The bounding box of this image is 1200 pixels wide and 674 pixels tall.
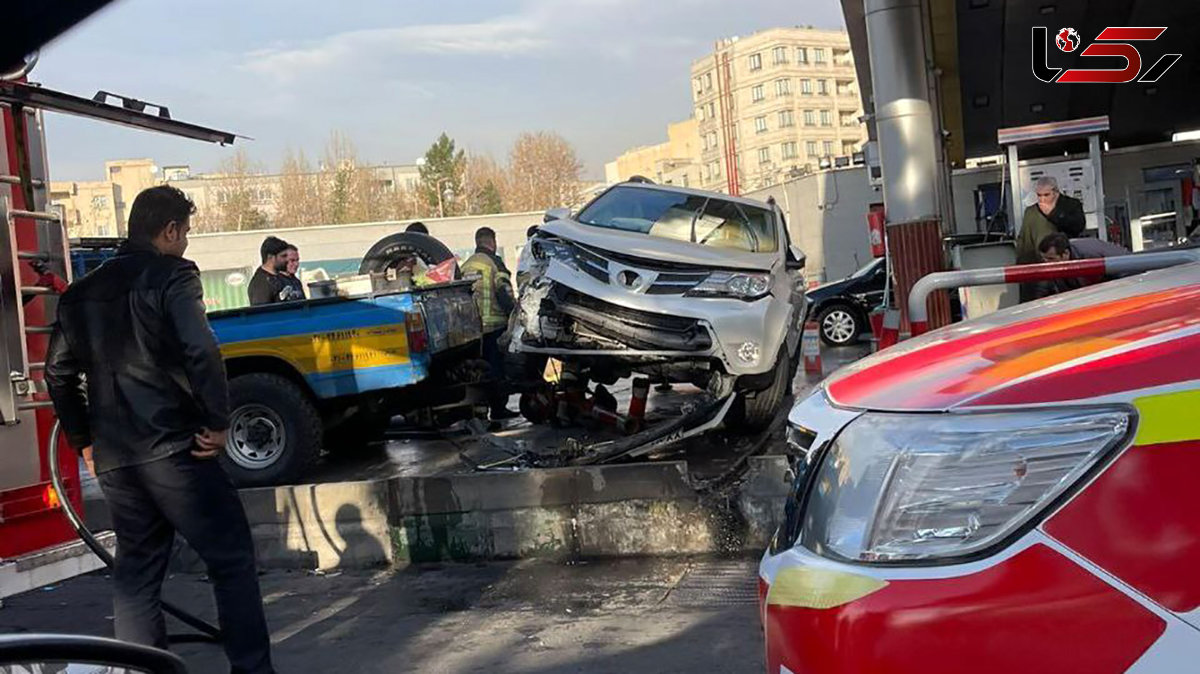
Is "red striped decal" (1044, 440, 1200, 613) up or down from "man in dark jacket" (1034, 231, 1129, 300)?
down

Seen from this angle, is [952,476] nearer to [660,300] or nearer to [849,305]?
[660,300]

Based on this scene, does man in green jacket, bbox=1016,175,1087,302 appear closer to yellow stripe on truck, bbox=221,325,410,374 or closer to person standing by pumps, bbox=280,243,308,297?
yellow stripe on truck, bbox=221,325,410,374

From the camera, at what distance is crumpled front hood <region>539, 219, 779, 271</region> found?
7.00m

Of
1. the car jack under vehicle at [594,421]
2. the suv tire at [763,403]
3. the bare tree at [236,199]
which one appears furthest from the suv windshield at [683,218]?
the bare tree at [236,199]

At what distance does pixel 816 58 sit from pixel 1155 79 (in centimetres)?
8317

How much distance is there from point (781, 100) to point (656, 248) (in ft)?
316

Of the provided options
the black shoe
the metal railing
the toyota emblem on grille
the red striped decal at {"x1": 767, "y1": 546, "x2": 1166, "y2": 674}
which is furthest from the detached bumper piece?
the red striped decal at {"x1": 767, "y1": 546, "x2": 1166, "y2": 674}

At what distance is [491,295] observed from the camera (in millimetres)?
9477

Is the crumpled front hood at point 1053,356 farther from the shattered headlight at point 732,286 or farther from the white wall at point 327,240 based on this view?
the white wall at point 327,240

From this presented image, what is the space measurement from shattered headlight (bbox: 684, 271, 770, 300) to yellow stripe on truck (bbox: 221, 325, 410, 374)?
6.37 feet

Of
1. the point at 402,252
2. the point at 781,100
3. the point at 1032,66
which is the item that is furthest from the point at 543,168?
the point at 402,252

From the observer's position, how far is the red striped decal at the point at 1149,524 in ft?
5.48

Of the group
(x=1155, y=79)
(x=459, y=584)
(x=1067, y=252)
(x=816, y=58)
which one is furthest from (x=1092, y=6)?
(x=816, y=58)

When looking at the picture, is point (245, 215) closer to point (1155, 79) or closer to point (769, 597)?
point (1155, 79)
